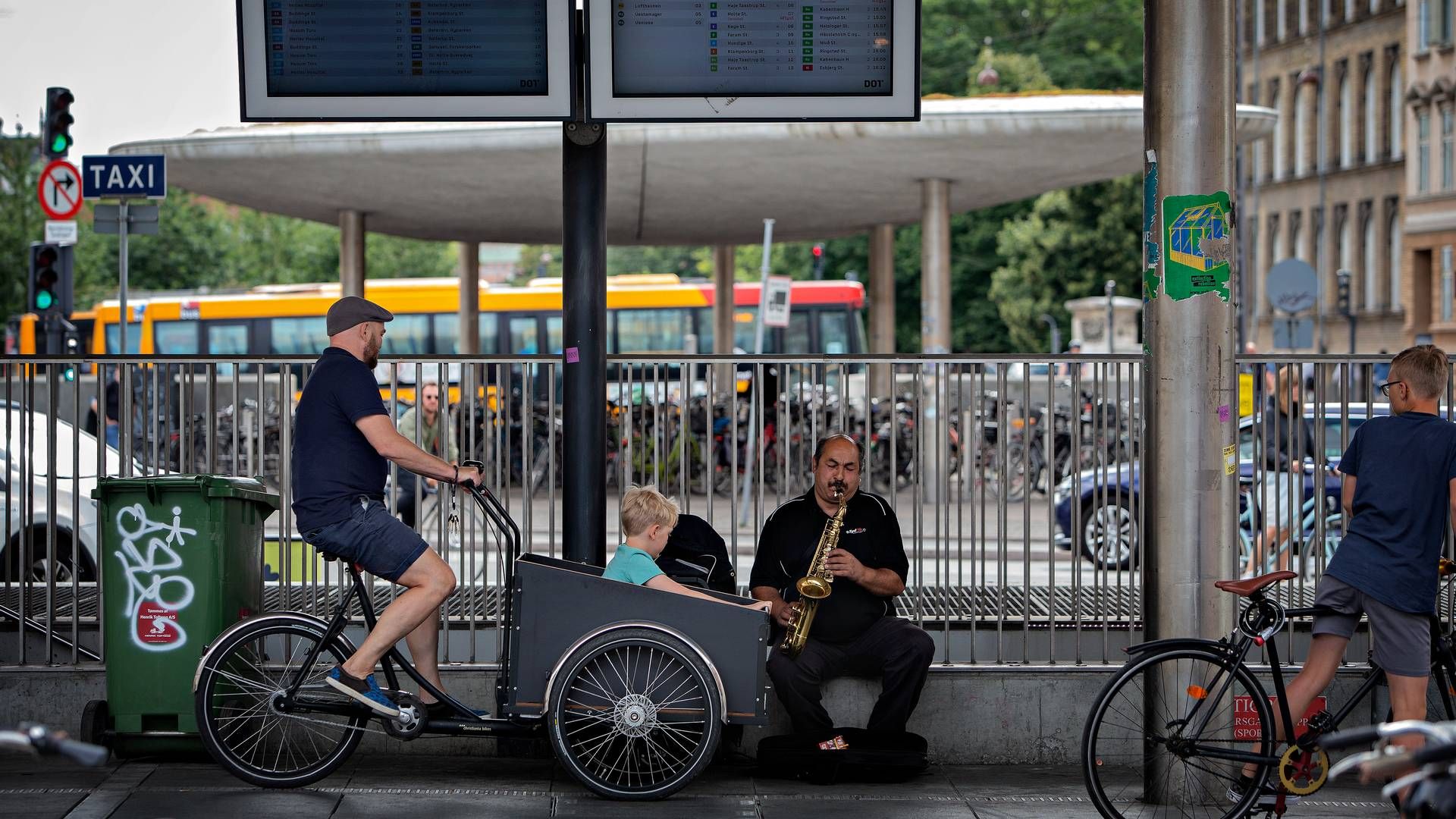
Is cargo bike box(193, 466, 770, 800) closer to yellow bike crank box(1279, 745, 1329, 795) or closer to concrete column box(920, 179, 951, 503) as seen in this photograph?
yellow bike crank box(1279, 745, 1329, 795)

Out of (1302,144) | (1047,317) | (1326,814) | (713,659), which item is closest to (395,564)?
(713,659)

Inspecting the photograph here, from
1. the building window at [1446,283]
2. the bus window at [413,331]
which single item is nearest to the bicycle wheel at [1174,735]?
the bus window at [413,331]

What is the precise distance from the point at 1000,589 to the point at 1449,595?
183cm

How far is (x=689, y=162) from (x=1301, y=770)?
14.2 m

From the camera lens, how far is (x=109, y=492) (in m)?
6.67

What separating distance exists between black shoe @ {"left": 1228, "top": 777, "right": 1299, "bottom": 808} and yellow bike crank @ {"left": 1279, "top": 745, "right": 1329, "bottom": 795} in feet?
0.15

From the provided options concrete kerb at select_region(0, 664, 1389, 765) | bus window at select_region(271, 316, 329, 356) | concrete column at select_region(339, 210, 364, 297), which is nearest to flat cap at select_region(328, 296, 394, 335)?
concrete kerb at select_region(0, 664, 1389, 765)

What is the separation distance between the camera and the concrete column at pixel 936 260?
838 inches

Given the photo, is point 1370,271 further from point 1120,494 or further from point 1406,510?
point 1406,510

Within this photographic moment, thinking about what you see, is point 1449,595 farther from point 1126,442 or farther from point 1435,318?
point 1435,318

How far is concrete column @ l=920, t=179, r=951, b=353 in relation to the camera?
21.3 m

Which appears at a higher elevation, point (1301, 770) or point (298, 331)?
point (298, 331)

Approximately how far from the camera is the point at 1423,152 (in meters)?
51.2

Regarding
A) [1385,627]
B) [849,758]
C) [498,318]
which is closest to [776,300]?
[498,318]
